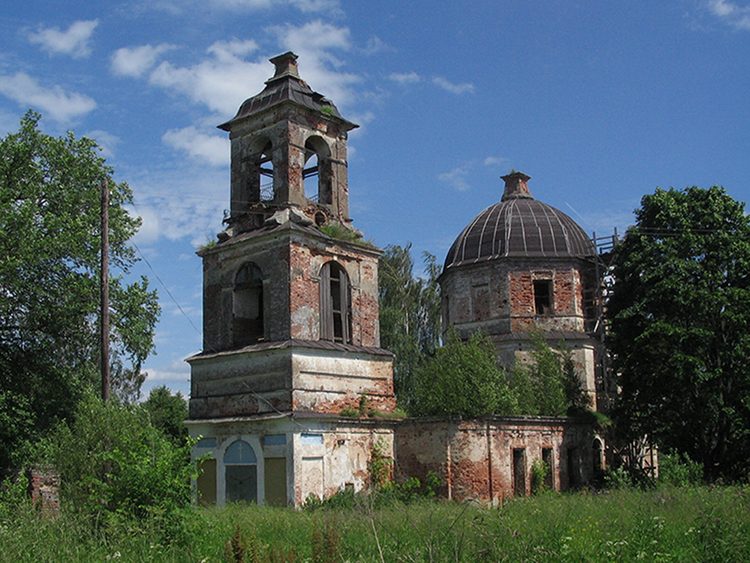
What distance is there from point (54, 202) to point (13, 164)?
1.43m

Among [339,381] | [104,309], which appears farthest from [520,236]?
[104,309]

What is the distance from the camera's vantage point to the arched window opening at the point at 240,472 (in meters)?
21.6

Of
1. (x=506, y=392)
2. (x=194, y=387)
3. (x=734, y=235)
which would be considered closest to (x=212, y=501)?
(x=194, y=387)

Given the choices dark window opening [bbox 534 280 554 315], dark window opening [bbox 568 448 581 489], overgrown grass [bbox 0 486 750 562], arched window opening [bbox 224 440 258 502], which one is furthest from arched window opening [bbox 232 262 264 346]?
dark window opening [bbox 534 280 554 315]

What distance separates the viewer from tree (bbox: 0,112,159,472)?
22156 mm

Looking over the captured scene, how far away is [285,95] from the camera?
24250mm

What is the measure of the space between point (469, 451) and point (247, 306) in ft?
24.6

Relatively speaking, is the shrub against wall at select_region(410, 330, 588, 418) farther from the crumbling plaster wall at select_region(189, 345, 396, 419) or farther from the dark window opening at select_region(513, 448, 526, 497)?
the crumbling plaster wall at select_region(189, 345, 396, 419)

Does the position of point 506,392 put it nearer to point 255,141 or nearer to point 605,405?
point 605,405

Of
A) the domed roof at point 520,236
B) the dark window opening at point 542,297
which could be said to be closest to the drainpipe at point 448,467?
the dark window opening at point 542,297

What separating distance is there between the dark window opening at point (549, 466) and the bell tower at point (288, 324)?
463 centimetres

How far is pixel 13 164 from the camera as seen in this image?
2294 centimetres

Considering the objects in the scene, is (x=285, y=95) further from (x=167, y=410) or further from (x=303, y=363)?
(x=167, y=410)

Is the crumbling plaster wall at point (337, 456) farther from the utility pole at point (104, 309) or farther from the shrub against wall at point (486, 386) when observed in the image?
the utility pole at point (104, 309)
